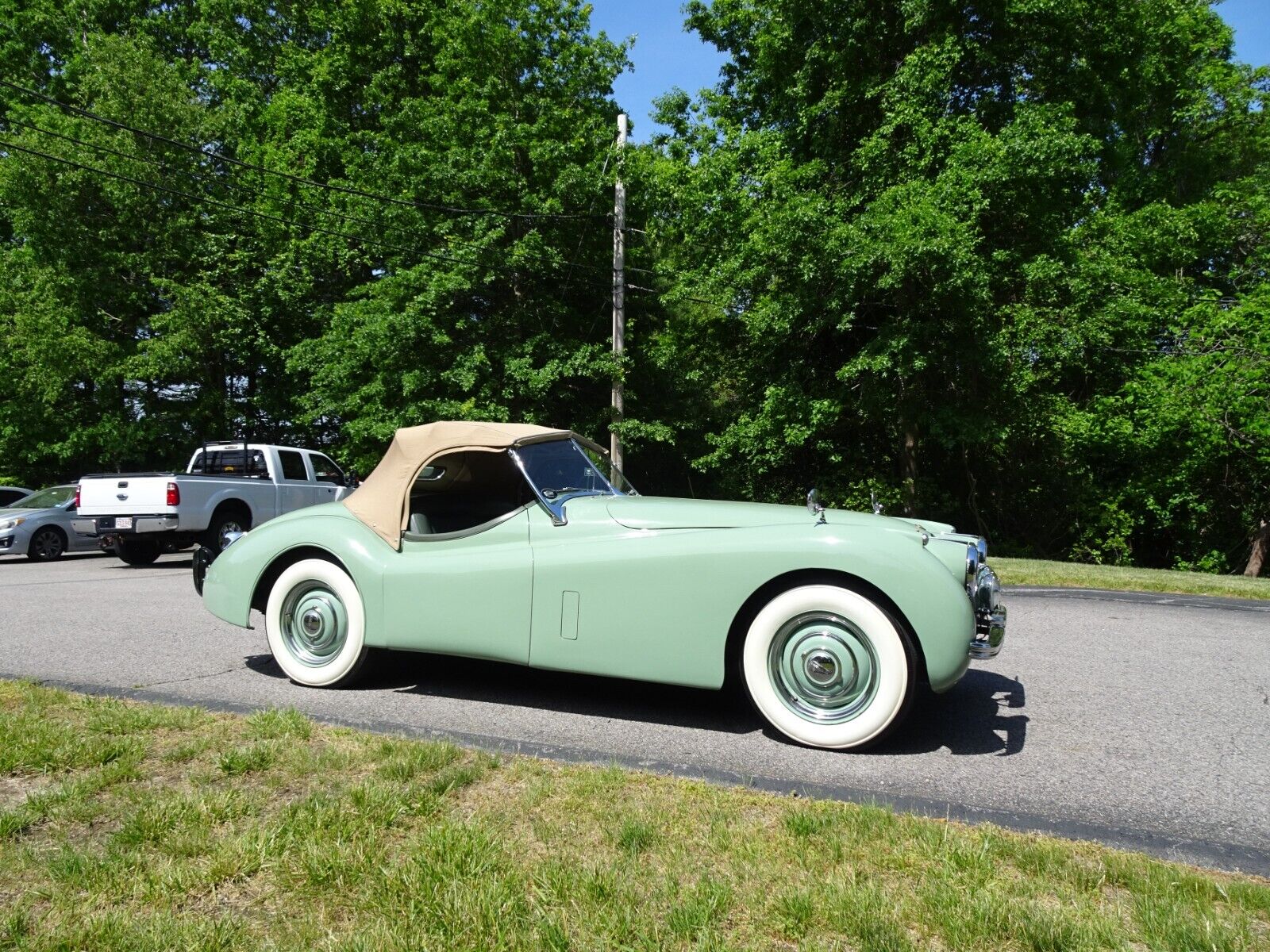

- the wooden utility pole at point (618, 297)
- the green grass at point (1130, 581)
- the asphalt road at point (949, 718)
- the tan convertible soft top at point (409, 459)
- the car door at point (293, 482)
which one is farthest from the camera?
the wooden utility pole at point (618, 297)

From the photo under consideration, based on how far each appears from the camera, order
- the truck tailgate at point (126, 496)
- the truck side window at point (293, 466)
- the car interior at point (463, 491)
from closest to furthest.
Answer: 1. the car interior at point (463, 491)
2. the truck tailgate at point (126, 496)
3. the truck side window at point (293, 466)

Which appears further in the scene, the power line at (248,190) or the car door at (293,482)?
the power line at (248,190)

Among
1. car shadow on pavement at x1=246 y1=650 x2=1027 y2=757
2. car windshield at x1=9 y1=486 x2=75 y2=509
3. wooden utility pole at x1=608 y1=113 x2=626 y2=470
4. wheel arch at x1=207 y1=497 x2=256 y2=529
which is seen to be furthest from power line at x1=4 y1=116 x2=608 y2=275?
car shadow on pavement at x1=246 y1=650 x2=1027 y2=757

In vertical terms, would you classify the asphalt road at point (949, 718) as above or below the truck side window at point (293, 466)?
below

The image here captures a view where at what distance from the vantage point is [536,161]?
18422 millimetres

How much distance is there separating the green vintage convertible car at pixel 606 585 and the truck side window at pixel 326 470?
9.77 metres

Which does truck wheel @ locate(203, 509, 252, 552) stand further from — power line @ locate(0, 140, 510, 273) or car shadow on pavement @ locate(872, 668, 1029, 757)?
car shadow on pavement @ locate(872, 668, 1029, 757)

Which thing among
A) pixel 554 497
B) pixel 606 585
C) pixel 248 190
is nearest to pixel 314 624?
pixel 554 497

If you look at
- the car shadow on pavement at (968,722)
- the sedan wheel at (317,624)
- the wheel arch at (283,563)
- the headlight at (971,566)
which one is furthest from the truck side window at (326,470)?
the headlight at (971,566)

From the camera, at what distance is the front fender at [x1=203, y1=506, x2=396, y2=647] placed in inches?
184

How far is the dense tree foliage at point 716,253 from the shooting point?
15.1 m

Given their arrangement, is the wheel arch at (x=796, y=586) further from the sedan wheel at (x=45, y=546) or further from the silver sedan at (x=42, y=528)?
the sedan wheel at (x=45, y=546)

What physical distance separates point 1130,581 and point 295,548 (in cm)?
1050

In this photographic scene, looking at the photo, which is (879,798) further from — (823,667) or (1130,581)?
(1130,581)
